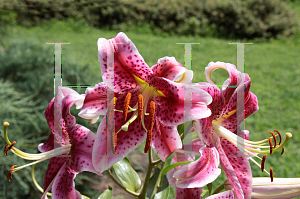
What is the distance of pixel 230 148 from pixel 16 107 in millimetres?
1379

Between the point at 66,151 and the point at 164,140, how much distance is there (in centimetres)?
19

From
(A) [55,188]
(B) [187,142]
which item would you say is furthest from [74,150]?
(B) [187,142]

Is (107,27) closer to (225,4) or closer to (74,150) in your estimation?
(225,4)

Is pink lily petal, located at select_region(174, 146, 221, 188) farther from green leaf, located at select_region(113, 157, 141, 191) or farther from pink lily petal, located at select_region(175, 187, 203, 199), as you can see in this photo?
green leaf, located at select_region(113, 157, 141, 191)

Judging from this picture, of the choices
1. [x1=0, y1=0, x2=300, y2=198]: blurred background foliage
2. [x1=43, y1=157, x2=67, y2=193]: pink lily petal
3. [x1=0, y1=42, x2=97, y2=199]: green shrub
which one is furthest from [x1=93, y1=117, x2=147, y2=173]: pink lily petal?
[x1=0, y1=42, x2=97, y2=199]: green shrub

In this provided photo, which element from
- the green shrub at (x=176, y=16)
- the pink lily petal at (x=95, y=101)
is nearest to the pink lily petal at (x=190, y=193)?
the pink lily petal at (x=95, y=101)

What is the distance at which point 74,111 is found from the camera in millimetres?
1524

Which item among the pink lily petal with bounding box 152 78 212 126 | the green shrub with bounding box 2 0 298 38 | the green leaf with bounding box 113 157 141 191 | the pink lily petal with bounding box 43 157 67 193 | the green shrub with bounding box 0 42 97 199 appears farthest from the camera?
the green shrub with bounding box 2 0 298 38

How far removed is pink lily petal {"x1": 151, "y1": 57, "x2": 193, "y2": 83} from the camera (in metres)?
0.45

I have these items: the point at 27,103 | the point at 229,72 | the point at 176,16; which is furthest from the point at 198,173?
the point at 176,16

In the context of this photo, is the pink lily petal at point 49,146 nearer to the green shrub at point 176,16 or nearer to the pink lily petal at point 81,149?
the pink lily petal at point 81,149

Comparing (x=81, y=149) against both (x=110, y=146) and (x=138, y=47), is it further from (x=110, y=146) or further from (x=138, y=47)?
(x=138, y=47)

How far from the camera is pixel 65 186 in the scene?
491 millimetres

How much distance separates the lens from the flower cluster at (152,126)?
443 millimetres
